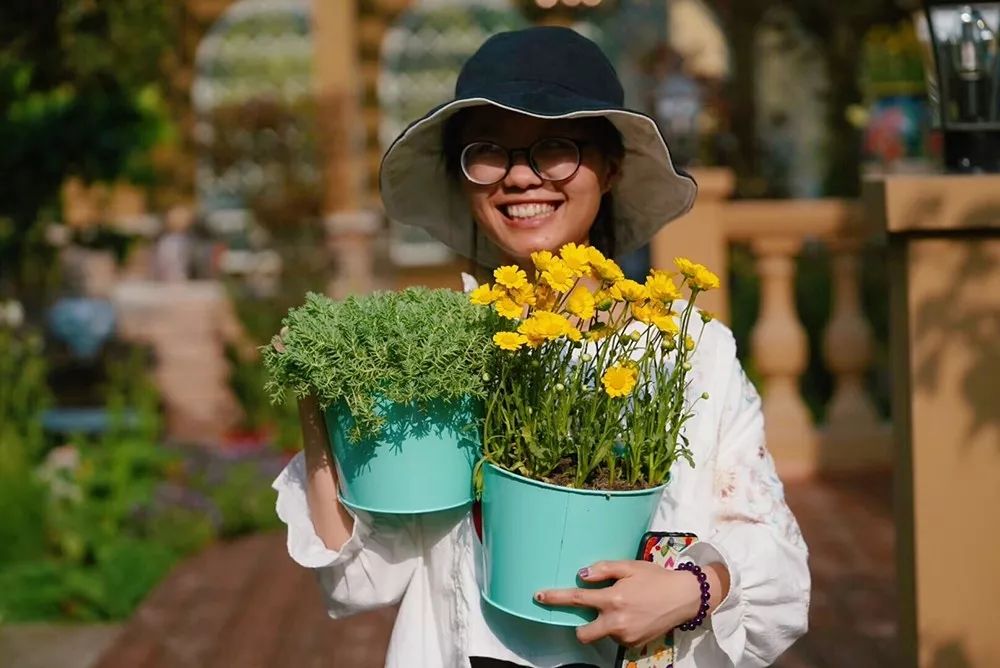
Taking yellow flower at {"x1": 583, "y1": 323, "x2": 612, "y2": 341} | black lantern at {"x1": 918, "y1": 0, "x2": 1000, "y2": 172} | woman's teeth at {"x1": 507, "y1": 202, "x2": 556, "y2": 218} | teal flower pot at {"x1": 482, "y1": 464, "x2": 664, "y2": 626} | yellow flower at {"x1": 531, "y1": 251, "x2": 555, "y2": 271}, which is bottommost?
teal flower pot at {"x1": 482, "y1": 464, "x2": 664, "y2": 626}

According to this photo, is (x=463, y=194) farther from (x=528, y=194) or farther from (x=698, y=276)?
(x=698, y=276)

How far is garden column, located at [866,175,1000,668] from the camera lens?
2947 mm

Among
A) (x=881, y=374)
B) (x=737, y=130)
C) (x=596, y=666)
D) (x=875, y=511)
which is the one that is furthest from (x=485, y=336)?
(x=737, y=130)

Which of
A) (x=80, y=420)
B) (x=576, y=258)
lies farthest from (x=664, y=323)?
(x=80, y=420)

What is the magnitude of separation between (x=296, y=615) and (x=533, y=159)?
9.65ft

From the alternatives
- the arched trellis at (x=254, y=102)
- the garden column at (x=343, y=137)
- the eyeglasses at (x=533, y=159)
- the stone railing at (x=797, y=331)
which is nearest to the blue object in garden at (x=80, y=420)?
the arched trellis at (x=254, y=102)

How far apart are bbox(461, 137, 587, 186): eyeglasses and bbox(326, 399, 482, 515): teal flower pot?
0.38 metres

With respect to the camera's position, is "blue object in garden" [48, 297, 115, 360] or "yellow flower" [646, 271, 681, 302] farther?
"blue object in garden" [48, 297, 115, 360]

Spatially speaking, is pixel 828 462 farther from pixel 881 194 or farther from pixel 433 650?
pixel 433 650

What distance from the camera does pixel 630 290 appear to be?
1658 millimetres

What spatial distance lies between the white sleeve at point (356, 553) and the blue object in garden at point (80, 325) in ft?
22.7

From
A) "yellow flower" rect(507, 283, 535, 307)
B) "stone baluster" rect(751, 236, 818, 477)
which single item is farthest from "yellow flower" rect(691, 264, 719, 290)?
"stone baluster" rect(751, 236, 818, 477)

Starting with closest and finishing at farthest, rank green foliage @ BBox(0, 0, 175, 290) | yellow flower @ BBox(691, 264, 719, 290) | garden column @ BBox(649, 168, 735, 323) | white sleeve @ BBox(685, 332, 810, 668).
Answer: yellow flower @ BBox(691, 264, 719, 290) → white sleeve @ BBox(685, 332, 810, 668) → green foliage @ BBox(0, 0, 175, 290) → garden column @ BBox(649, 168, 735, 323)

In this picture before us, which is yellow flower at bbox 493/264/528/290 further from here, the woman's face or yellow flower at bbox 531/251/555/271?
the woman's face
